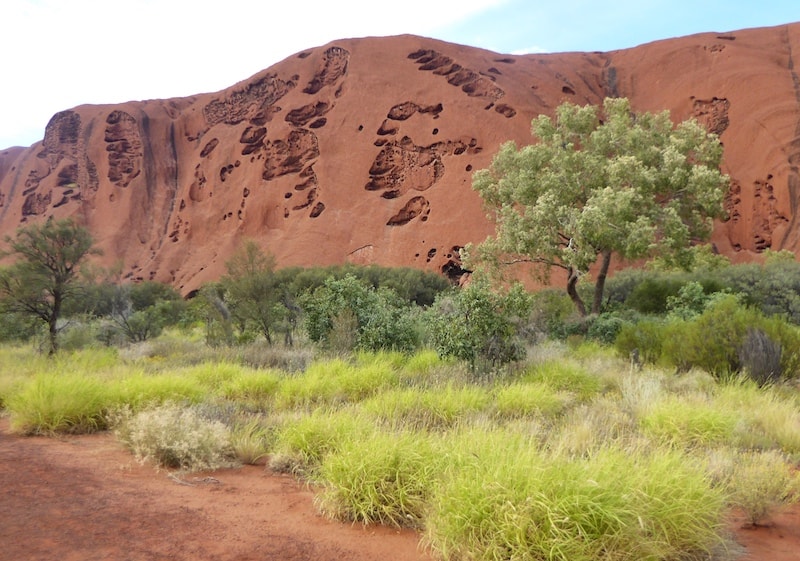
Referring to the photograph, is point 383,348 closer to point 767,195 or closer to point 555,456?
point 555,456

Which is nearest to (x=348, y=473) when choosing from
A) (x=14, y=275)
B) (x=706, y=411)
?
(x=706, y=411)

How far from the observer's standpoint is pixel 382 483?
3.71 metres

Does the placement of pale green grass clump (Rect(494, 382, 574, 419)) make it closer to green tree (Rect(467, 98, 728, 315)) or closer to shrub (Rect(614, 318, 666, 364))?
shrub (Rect(614, 318, 666, 364))

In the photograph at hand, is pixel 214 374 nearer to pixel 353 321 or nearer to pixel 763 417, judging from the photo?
pixel 353 321

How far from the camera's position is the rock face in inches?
1225

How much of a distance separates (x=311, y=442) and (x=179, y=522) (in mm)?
1476

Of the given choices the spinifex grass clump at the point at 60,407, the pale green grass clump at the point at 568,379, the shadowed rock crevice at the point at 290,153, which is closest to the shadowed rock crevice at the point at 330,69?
the shadowed rock crevice at the point at 290,153

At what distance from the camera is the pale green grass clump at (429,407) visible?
216 inches

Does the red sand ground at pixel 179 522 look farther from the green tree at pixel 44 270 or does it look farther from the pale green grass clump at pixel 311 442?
the green tree at pixel 44 270

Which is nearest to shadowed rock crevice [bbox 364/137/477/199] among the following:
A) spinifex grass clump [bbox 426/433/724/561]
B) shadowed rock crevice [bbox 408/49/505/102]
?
shadowed rock crevice [bbox 408/49/505/102]

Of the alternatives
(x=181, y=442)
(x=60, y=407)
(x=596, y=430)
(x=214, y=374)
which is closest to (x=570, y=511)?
(x=596, y=430)

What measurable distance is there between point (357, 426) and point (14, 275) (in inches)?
429

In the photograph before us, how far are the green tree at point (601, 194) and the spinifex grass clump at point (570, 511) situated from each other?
39.4 feet

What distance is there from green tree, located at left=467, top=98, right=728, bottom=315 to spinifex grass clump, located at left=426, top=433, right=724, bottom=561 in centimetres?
1199
